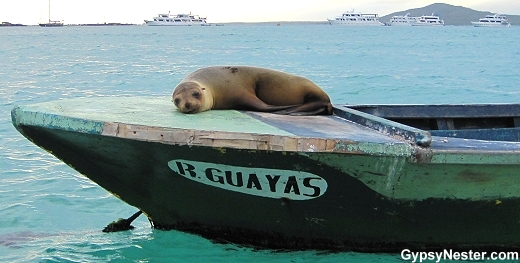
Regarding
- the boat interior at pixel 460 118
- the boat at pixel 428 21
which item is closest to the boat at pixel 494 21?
the boat at pixel 428 21

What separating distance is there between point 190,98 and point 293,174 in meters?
0.94

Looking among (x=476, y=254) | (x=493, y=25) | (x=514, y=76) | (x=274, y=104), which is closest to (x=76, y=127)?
(x=274, y=104)

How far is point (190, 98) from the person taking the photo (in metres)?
3.78

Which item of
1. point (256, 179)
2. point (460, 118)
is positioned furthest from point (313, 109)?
point (460, 118)

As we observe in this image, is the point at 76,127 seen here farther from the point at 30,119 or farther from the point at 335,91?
the point at 335,91

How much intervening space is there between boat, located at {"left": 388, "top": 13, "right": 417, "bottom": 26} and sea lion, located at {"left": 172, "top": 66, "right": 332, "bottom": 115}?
448 ft

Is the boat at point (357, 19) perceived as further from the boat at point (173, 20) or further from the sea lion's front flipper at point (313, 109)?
the sea lion's front flipper at point (313, 109)

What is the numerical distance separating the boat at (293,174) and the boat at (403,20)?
137265 millimetres

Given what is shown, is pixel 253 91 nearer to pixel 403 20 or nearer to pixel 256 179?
pixel 256 179

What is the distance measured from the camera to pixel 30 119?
3.22 m

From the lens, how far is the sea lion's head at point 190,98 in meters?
3.72

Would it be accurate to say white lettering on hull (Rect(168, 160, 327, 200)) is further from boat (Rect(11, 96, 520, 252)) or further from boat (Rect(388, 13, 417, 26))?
boat (Rect(388, 13, 417, 26))

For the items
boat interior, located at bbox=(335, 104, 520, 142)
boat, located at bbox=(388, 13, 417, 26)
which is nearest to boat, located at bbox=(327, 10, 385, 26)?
boat, located at bbox=(388, 13, 417, 26)

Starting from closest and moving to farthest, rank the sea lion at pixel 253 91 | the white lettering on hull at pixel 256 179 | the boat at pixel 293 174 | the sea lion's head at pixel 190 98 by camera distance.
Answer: the boat at pixel 293 174, the white lettering on hull at pixel 256 179, the sea lion's head at pixel 190 98, the sea lion at pixel 253 91
